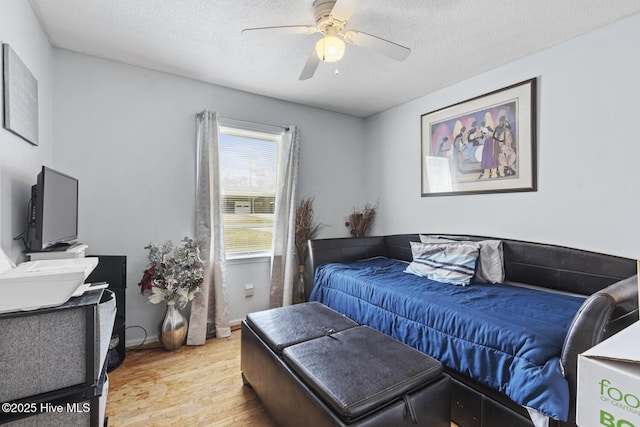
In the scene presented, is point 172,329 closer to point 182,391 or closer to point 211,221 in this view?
point 182,391

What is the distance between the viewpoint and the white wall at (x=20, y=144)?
1422 mm

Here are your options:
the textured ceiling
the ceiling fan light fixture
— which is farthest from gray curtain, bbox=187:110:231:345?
the ceiling fan light fixture

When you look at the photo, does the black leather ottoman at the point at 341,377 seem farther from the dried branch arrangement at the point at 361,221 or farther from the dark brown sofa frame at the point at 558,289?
the dried branch arrangement at the point at 361,221

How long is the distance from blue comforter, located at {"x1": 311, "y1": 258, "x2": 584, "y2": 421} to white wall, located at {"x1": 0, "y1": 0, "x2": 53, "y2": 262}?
87.8 inches

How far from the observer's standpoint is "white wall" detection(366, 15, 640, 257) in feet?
6.06

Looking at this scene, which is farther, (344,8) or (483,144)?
(483,144)

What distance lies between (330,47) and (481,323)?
5.95 feet

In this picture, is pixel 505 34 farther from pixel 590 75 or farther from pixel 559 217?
pixel 559 217

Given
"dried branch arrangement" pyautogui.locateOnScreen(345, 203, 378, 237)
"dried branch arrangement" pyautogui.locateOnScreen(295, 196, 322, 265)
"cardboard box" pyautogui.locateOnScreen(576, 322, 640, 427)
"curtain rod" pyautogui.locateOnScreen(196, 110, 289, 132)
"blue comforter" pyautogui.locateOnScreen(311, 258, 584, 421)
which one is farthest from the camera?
"dried branch arrangement" pyautogui.locateOnScreen(345, 203, 378, 237)

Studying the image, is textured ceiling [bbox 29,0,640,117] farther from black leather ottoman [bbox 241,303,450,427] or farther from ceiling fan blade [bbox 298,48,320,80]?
black leather ottoman [bbox 241,303,450,427]

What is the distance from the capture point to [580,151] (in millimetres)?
2049

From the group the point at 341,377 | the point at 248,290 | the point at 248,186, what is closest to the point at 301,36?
the point at 248,186

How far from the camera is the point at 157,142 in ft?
8.73

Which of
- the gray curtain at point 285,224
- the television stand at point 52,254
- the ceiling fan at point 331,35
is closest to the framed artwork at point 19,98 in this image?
the television stand at point 52,254
